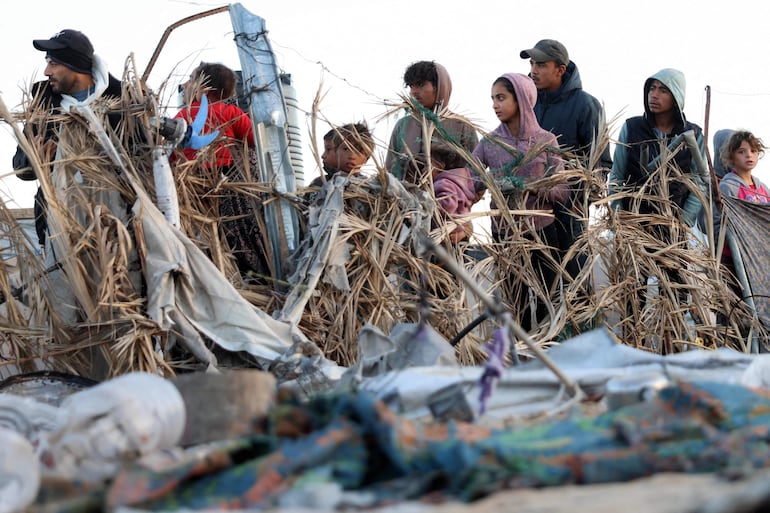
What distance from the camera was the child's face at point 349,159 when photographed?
553cm

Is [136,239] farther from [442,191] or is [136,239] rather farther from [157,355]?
[442,191]

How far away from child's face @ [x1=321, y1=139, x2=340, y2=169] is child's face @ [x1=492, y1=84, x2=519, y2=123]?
44.1 inches

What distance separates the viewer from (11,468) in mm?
2273

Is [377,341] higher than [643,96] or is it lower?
lower

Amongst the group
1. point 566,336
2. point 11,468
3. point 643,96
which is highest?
point 643,96

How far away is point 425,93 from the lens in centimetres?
614

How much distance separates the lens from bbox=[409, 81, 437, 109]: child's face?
241 inches

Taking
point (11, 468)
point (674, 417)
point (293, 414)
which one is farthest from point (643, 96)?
point (11, 468)

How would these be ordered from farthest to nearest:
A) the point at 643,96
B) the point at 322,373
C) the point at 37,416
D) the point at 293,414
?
the point at 643,96 → the point at 322,373 → the point at 37,416 → the point at 293,414

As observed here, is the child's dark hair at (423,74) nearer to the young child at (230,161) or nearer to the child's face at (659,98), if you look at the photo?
the young child at (230,161)

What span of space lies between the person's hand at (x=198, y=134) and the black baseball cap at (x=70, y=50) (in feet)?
2.35

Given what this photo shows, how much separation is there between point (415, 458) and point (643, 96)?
499 cm

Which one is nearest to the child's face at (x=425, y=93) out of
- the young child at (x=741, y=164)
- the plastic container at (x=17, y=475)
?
the young child at (x=741, y=164)

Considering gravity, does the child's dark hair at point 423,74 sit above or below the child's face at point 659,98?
above
